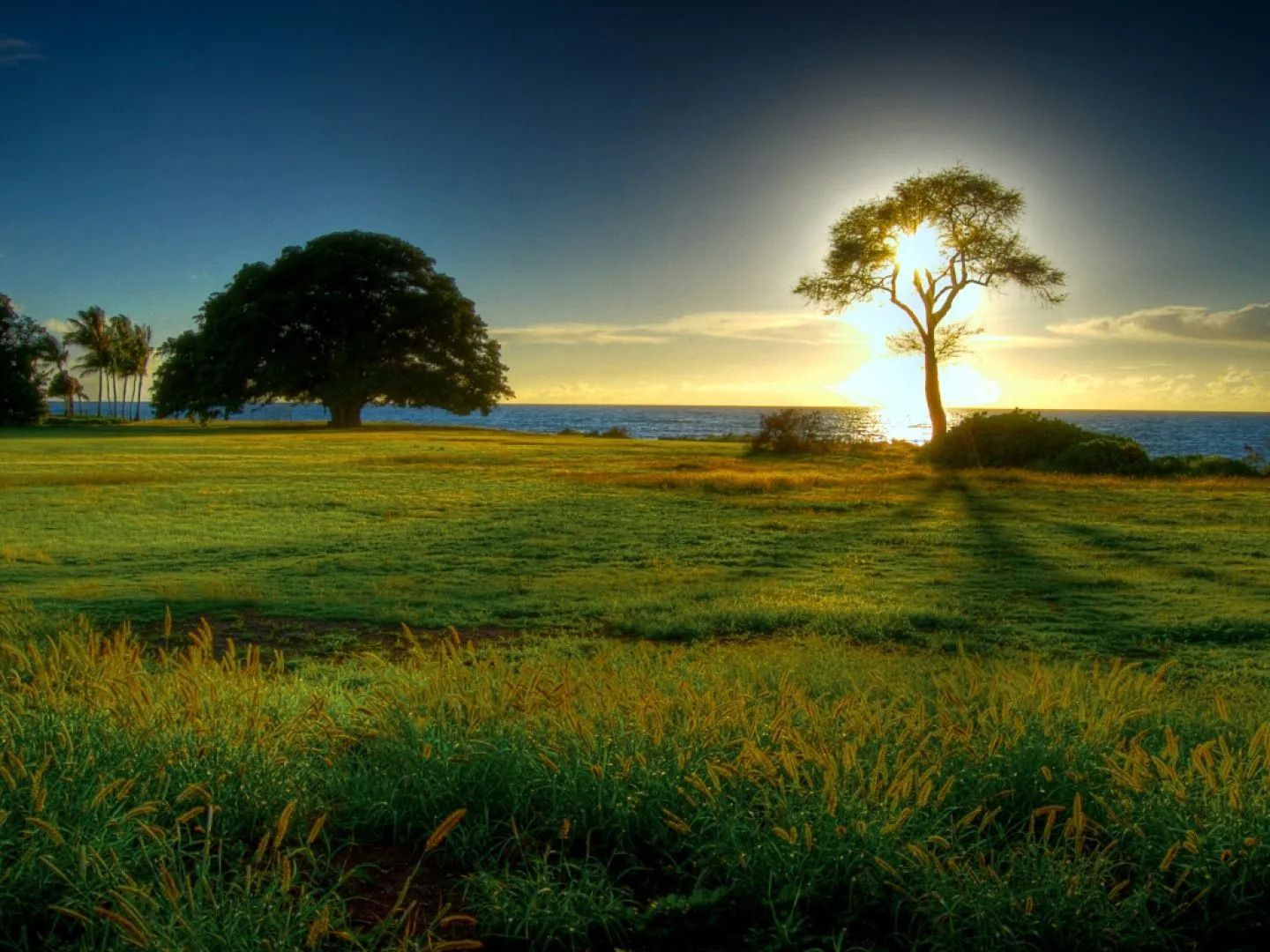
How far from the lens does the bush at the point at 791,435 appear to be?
3356 centimetres

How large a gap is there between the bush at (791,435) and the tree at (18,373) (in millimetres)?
47183

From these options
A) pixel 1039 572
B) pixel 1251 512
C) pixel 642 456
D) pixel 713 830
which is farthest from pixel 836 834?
pixel 642 456

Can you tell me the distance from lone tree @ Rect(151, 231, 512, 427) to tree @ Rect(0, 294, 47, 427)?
7983 mm

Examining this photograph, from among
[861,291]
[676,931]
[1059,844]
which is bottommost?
[676,931]

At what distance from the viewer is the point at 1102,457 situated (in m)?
25.8

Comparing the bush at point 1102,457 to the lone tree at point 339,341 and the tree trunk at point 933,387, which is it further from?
the lone tree at point 339,341

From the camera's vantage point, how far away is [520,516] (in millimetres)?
16375

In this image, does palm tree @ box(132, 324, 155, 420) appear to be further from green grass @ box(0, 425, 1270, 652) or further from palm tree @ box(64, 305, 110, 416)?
green grass @ box(0, 425, 1270, 652)

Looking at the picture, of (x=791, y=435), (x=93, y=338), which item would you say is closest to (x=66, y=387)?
(x=93, y=338)

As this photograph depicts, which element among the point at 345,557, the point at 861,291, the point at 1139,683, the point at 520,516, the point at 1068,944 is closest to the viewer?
the point at 1068,944

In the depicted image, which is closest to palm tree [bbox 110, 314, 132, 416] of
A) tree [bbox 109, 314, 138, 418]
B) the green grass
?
tree [bbox 109, 314, 138, 418]

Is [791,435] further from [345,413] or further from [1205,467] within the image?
[345,413]

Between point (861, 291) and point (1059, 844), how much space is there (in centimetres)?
3285

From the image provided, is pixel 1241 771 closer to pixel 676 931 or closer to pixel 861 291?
pixel 676 931
